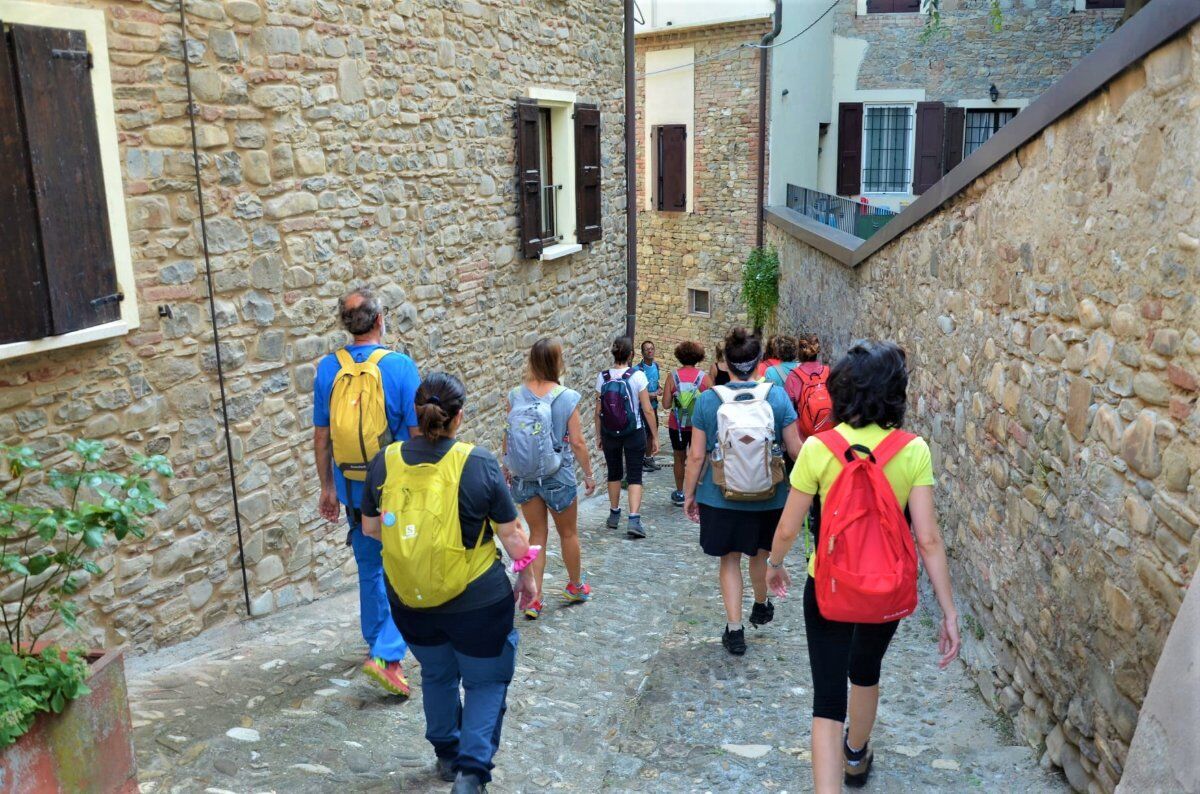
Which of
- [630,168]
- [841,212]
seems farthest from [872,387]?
[841,212]

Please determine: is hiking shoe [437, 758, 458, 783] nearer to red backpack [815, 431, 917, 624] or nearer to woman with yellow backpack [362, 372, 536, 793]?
woman with yellow backpack [362, 372, 536, 793]

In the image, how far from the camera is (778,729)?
403 centimetres

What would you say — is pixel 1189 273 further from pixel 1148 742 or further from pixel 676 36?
pixel 676 36

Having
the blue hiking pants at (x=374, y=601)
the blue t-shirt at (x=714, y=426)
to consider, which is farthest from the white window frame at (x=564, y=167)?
the blue hiking pants at (x=374, y=601)

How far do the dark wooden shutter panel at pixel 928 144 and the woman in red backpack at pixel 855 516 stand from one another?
14.9 m

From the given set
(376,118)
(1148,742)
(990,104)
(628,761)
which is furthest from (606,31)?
(990,104)

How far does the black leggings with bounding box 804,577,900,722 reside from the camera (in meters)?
3.14

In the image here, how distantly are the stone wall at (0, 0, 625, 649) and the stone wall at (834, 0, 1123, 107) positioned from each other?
11154 mm

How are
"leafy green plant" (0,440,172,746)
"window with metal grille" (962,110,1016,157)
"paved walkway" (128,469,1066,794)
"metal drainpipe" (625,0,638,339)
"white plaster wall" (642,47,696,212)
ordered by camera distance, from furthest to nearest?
1. "white plaster wall" (642,47,696,212)
2. "window with metal grille" (962,110,1016,157)
3. "metal drainpipe" (625,0,638,339)
4. "paved walkway" (128,469,1066,794)
5. "leafy green plant" (0,440,172,746)

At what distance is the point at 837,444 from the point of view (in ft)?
10.1

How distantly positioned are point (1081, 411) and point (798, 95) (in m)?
14.4

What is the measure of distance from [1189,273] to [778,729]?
2.33 m

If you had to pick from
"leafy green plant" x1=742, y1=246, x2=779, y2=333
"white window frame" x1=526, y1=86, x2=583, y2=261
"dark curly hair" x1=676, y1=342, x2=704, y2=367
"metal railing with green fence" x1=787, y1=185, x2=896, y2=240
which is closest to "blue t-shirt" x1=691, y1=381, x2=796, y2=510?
"dark curly hair" x1=676, y1=342, x2=704, y2=367

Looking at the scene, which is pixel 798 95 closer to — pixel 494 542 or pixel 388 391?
pixel 388 391
